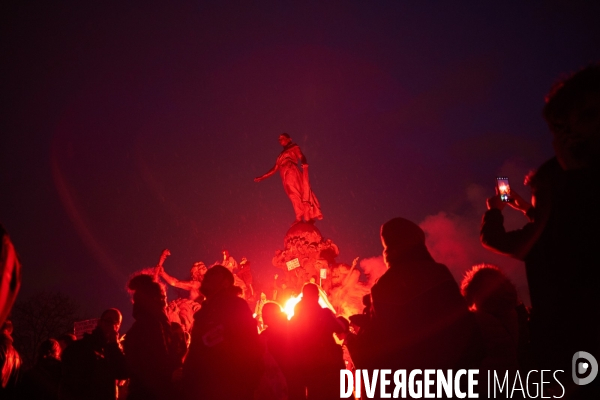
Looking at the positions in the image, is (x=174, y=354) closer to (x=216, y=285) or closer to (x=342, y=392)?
(x=216, y=285)

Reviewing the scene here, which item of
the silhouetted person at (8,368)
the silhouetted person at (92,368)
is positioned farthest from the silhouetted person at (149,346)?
the silhouetted person at (8,368)

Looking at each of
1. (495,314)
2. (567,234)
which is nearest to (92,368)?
(495,314)

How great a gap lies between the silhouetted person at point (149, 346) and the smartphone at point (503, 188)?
3.36m

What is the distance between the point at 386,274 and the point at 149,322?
94.9 inches

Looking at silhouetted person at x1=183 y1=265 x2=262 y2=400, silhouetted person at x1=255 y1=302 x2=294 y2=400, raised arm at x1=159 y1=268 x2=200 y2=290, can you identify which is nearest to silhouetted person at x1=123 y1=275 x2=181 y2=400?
silhouetted person at x1=183 y1=265 x2=262 y2=400

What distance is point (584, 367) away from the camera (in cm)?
195

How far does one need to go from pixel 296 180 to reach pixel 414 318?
13074 mm

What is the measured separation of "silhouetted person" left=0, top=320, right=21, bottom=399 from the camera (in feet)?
7.95

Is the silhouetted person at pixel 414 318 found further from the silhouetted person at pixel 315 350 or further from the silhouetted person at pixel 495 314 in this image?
the silhouetted person at pixel 315 350

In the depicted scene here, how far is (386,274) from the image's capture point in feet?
11.4

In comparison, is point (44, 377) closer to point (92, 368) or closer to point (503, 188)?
point (92, 368)

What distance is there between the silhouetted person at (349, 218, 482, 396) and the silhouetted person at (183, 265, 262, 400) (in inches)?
37.0

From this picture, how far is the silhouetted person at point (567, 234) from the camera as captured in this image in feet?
6.65

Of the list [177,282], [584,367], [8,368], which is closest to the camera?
[584,367]
